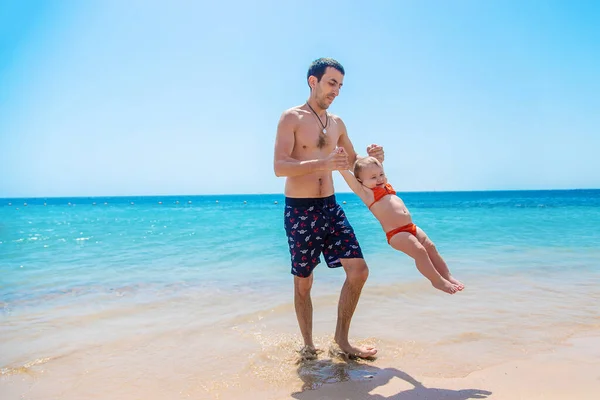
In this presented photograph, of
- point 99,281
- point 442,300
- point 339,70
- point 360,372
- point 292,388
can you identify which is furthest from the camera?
point 99,281

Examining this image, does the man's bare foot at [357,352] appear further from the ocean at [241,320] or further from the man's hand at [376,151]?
the man's hand at [376,151]

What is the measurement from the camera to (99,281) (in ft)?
22.7

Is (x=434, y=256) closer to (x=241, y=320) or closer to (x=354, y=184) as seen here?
(x=354, y=184)

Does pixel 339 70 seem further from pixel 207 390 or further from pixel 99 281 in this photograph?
pixel 99 281

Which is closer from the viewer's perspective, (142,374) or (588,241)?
(142,374)

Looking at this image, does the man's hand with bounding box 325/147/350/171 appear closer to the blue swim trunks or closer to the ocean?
the blue swim trunks

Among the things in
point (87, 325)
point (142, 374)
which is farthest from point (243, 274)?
point (142, 374)

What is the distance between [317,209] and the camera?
357cm

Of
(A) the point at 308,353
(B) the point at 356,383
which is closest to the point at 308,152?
(A) the point at 308,353

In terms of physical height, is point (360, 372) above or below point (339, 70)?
below

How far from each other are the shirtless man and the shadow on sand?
0.70ft

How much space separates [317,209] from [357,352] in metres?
1.18

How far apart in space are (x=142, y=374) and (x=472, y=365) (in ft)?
8.11

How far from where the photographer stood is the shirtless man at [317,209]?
11.6 feet
